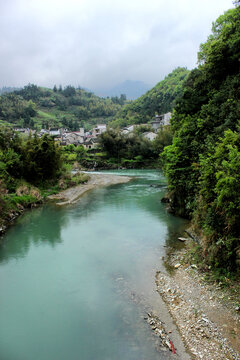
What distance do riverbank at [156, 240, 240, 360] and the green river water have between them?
2.13 ft

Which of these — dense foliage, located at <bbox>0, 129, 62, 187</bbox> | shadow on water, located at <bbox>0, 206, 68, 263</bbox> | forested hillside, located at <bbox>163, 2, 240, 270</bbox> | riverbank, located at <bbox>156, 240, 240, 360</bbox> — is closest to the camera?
riverbank, located at <bbox>156, 240, 240, 360</bbox>

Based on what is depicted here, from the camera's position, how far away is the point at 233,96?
13406mm

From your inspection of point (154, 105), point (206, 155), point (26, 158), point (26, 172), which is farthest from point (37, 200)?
point (154, 105)

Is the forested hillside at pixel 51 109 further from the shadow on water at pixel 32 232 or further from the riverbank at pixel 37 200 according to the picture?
the shadow on water at pixel 32 232

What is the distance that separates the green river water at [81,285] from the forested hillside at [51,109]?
88799 mm

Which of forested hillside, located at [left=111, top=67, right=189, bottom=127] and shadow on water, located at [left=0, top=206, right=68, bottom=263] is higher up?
forested hillside, located at [left=111, top=67, right=189, bottom=127]

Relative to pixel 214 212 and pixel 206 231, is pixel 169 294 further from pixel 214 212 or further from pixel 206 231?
pixel 214 212

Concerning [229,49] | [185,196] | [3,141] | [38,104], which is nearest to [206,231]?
[185,196]

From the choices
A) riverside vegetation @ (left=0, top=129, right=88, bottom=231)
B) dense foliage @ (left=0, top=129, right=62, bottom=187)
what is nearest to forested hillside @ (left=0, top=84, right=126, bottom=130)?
riverside vegetation @ (left=0, top=129, right=88, bottom=231)

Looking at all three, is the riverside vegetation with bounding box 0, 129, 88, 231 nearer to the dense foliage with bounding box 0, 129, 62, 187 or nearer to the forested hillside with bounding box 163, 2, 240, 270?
the dense foliage with bounding box 0, 129, 62, 187

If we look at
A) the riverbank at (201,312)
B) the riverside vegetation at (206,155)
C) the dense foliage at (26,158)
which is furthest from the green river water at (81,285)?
the dense foliage at (26,158)

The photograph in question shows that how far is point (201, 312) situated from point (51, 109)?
14769 cm

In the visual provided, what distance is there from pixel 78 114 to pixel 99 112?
1308 centimetres

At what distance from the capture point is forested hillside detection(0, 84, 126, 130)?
103438 mm
